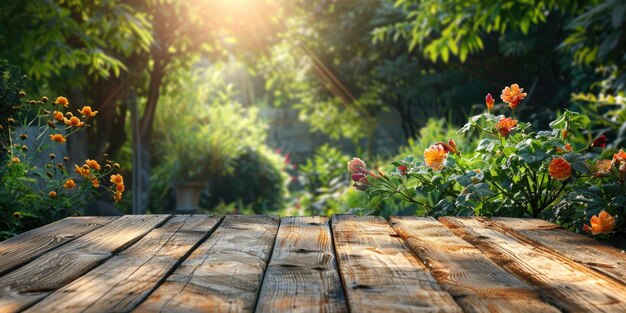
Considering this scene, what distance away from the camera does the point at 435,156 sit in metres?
3.65

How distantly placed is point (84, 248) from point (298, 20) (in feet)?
46.6

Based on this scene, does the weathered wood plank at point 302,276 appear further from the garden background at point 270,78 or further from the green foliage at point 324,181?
the green foliage at point 324,181

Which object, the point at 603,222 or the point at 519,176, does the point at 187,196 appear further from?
the point at 603,222

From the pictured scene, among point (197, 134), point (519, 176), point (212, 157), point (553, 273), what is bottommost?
point (553, 273)

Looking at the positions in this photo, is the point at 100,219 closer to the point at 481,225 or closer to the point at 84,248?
the point at 84,248

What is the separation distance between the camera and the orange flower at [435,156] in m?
3.65

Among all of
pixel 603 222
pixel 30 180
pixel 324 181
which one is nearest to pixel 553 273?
pixel 603 222

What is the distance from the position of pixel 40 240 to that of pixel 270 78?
1170 cm

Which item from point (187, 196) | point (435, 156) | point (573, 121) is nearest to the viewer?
point (573, 121)

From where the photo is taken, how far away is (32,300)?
4.95 feet

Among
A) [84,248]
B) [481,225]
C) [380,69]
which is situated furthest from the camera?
[380,69]

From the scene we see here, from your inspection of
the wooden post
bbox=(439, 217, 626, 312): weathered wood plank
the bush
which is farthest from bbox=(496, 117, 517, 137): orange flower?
the wooden post

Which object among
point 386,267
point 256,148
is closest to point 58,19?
point 386,267

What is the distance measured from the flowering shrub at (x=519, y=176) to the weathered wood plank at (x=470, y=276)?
3.08ft
